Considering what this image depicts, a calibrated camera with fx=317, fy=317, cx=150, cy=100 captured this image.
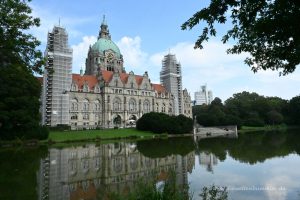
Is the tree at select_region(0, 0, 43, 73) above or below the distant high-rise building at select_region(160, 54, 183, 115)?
below

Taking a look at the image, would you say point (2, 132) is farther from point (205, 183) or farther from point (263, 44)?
point (263, 44)

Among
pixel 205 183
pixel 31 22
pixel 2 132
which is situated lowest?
pixel 205 183

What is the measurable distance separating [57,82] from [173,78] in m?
42.3

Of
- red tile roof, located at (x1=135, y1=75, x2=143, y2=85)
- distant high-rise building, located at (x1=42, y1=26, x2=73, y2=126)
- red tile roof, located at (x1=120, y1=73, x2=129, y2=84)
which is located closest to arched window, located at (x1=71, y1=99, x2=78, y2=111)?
distant high-rise building, located at (x1=42, y1=26, x2=73, y2=126)

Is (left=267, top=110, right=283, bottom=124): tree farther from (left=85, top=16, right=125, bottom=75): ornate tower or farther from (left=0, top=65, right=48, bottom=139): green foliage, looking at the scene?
(left=0, top=65, right=48, bottom=139): green foliage

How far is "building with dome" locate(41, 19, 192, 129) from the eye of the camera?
7269 centimetres

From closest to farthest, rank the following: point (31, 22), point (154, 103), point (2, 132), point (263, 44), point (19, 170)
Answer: point (263, 44)
point (31, 22)
point (19, 170)
point (2, 132)
point (154, 103)

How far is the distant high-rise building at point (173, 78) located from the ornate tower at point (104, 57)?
14.0m

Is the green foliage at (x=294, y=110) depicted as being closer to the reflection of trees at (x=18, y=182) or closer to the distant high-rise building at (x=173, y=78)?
the distant high-rise building at (x=173, y=78)

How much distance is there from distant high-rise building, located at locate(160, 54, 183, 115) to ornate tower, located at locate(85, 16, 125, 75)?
14036 millimetres

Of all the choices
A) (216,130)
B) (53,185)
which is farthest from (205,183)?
(216,130)

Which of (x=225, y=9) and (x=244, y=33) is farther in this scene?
(x=244, y=33)

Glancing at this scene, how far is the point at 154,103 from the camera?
304ft

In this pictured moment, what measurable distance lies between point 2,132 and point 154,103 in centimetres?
5428
